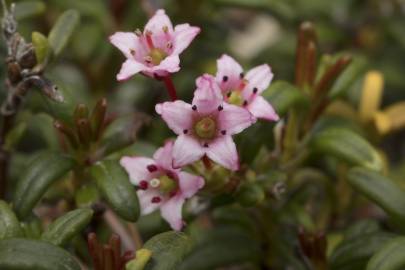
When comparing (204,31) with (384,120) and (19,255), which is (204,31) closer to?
(384,120)

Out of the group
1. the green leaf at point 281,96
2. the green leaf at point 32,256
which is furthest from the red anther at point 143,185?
the green leaf at point 281,96

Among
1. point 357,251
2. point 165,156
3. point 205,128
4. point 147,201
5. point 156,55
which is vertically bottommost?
point 357,251

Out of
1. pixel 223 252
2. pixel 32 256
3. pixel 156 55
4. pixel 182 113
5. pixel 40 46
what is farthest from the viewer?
pixel 223 252

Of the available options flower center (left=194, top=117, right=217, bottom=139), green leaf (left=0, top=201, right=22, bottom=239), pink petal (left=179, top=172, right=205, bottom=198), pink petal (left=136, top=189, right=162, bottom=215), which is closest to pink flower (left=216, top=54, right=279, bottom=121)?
flower center (left=194, top=117, right=217, bottom=139)

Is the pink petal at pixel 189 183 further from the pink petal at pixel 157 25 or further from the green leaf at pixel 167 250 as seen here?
the pink petal at pixel 157 25

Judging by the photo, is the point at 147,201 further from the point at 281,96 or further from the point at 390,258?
the point at 390,258

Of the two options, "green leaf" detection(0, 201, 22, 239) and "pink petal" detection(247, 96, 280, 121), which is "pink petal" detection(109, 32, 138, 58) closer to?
"pink petal" detection(247, 96, 280, 121)

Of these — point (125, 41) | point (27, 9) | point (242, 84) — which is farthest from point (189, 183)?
→ point (27, 9)

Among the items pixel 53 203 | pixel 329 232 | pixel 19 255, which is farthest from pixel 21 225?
pixel 329 232
